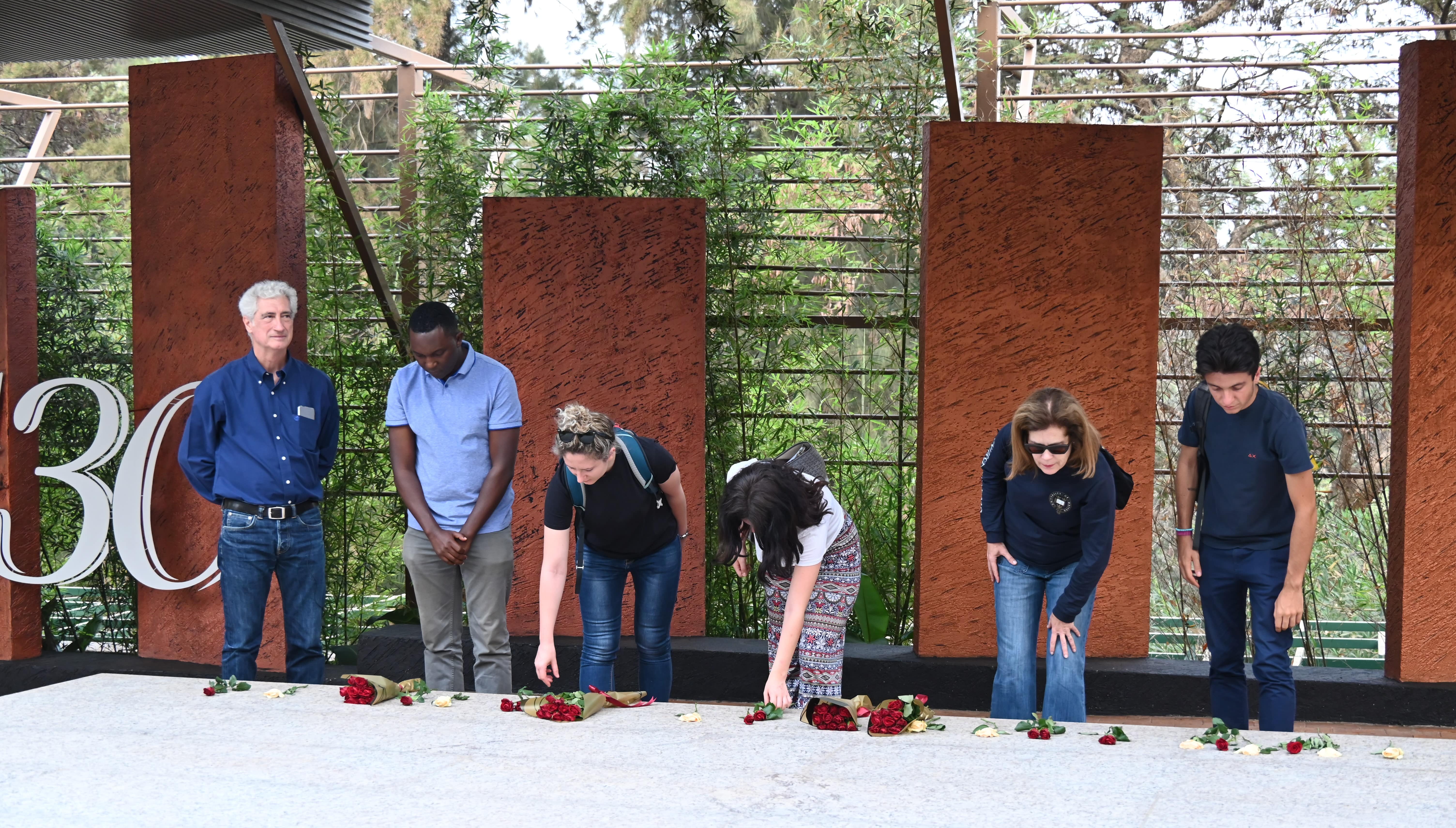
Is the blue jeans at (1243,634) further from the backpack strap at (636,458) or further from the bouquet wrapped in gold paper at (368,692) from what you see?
the bouquet wrapped in gold paper at (368,692)

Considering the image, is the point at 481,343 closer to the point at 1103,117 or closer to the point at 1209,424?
the point at 1209,424

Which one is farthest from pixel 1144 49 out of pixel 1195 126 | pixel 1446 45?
pixel 1446 45

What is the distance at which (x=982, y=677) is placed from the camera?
4555mm

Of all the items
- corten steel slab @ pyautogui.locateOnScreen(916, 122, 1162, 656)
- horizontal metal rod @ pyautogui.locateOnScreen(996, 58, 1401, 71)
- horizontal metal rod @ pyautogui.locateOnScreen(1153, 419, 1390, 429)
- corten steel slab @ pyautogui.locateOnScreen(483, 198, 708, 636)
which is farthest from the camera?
horizontal metal rod @ pyautogui.locateOnScreen(996, 58, 1401, 71)

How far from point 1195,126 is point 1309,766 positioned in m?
4.12

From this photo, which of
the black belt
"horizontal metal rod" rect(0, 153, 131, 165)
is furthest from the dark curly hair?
"horizontal metal rod" rect(0, 153, 131, 165)

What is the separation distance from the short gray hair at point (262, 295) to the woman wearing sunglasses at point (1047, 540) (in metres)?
2.22

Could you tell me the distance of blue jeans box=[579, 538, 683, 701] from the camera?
3.61m

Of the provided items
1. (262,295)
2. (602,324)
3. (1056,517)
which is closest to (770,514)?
(1056,517)

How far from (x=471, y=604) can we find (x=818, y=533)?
4.15 ft

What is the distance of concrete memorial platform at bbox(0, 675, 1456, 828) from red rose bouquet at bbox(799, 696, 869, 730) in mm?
30

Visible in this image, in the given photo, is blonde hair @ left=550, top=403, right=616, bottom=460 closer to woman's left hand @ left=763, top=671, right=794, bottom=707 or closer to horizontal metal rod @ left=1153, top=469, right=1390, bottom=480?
woman's left hand @ left=763, top=671, right=794, bottom=707

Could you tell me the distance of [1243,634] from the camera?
139 inches

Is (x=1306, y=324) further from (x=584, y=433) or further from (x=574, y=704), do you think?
(x=574, y=704)
